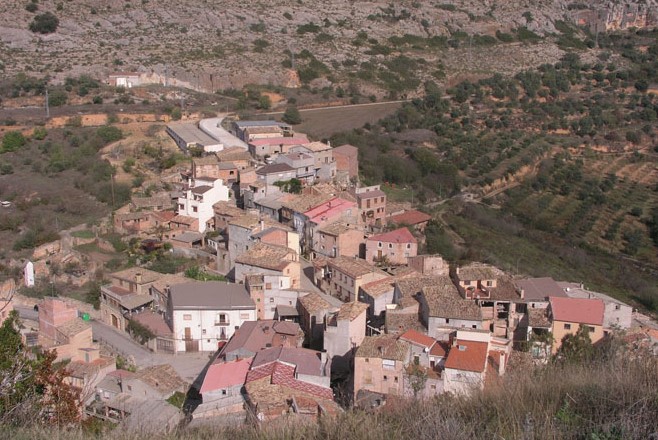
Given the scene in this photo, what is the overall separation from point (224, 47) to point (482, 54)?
725 inches

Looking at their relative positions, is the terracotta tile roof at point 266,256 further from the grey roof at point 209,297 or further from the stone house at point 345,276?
the stone house at point 345,276


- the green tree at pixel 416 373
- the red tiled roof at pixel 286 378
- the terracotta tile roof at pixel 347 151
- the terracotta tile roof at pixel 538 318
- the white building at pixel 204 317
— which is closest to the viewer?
the green tree at pixel 416 373

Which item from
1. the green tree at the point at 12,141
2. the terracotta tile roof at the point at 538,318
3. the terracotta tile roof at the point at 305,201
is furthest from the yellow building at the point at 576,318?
the green tree at the point at 12,141

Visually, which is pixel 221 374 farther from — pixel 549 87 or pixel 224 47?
pixel 549 87

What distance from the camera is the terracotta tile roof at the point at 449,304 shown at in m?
14.3

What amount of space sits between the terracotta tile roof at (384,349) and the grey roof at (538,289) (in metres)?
3.89

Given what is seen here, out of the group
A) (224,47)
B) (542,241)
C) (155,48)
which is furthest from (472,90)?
(542,241)

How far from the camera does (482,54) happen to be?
51562mm

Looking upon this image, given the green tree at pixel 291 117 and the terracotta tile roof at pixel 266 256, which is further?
the green tree at pixel 291 117

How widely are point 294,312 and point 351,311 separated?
2.04 metres

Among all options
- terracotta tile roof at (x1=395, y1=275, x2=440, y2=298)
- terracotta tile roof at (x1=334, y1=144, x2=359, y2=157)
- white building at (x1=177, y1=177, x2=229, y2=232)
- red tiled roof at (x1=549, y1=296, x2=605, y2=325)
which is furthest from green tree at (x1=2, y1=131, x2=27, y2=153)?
red tiled roof at (x1=549, y1=296, x2=605, y2=325)

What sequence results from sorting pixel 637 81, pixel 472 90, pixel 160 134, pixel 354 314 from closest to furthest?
pixel 354 314 < pixel 160 134 < pixel 472 90 < pixel 637 81

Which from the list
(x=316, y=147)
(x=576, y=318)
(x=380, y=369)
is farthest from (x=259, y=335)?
(x=316, y=147)

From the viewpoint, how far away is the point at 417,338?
13.4 m
